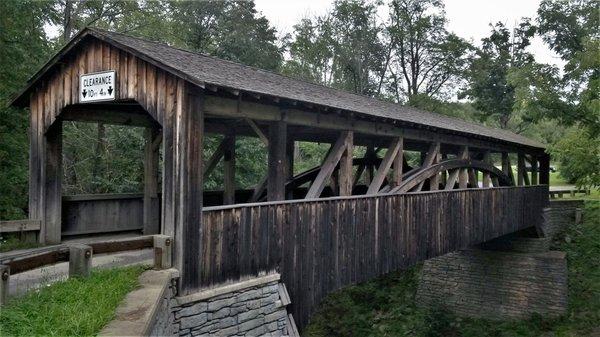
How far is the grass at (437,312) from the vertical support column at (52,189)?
10223 millimetres

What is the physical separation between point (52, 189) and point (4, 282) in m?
3.87

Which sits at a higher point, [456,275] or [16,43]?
[16,43]

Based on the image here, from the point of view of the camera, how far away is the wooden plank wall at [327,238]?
6.20 m

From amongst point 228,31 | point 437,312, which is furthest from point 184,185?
point 228,31

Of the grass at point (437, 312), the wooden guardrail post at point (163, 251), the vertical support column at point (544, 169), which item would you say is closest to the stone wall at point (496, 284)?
the grass at point (437, 312)

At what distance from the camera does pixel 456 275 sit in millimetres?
16953

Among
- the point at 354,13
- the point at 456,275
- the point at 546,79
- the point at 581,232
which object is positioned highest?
the point at 354,13

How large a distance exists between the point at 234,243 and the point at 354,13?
91.4 feet

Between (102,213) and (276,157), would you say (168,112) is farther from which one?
(102,213)

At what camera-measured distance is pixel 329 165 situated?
784cm

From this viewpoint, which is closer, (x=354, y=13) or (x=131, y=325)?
(x=131, y=325)

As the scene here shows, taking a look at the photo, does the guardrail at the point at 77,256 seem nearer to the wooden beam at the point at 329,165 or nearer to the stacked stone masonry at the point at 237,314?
the stacked stone masonry at the point at 237,314

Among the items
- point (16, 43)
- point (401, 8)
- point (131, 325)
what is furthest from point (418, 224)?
point (401, 8)

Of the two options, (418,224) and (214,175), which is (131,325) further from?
(214,175)
